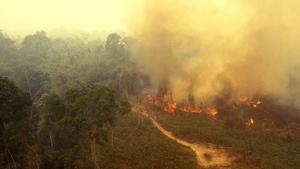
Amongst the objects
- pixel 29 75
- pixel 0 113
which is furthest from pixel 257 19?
pixel 0 113

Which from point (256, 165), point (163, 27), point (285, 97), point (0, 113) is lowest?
point (256, 165)

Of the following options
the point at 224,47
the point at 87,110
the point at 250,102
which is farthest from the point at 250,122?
the point at 87,110

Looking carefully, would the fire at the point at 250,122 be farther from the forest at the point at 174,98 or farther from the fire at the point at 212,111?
the fire at the point at 212,111

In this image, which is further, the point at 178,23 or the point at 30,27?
the point at 30,27

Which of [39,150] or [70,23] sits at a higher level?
[70,23]

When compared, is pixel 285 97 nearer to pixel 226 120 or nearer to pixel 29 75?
pixel 226 120

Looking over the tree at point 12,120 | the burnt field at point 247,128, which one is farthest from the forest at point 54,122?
the burnt field at point 247,128

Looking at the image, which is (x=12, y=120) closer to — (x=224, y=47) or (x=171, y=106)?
(x=171, y=106)

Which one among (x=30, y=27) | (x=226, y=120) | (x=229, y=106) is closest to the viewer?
(x=226, y=120)
